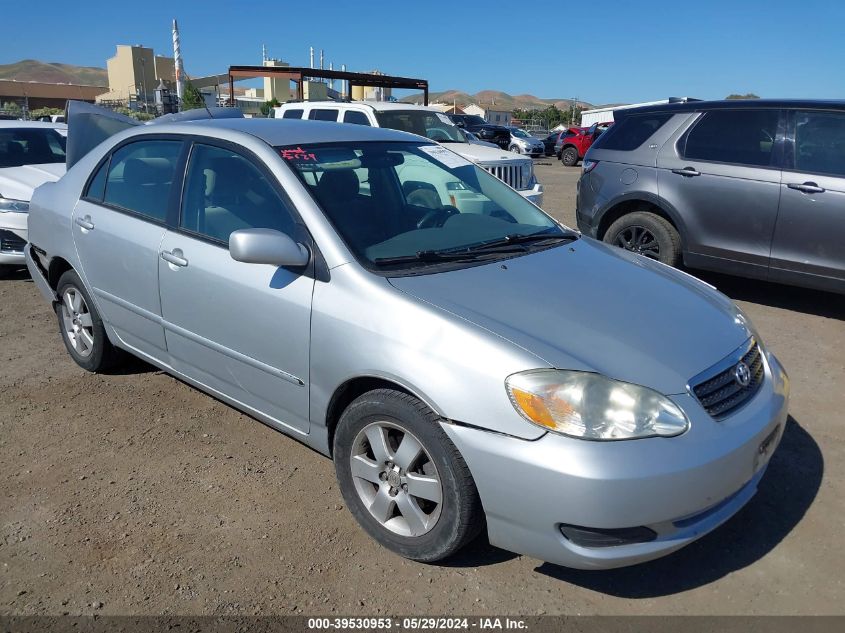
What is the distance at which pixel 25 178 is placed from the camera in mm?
7152

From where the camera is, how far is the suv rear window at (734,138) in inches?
232

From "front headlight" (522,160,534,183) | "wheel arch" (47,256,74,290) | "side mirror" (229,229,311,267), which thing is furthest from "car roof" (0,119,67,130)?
"side mirror" (229,229,311,267)

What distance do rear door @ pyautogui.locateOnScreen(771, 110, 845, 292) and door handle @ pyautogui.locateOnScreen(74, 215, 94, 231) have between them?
513 cm

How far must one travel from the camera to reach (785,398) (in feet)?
9.62

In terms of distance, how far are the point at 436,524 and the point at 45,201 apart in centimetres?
359

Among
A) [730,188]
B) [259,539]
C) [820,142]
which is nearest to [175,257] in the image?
[259,539]

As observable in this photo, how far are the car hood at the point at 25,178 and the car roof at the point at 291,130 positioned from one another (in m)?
3.58

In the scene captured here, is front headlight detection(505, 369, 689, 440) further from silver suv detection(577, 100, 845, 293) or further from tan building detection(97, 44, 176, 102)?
tan building detection(97, 44, 176, 102)

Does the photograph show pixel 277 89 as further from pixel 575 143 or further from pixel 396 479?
pixel 396 479

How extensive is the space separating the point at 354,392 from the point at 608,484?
112cm

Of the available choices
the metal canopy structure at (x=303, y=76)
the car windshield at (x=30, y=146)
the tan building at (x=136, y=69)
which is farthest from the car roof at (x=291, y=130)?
the tan building at (x=136, y=69)

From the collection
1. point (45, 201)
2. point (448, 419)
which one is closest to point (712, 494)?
point (448, 419)

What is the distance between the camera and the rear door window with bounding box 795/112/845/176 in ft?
18.1

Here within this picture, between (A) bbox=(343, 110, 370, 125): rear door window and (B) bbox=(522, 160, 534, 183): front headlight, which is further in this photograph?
(A) bbox=(343, 110, 370, 125): rear door window
